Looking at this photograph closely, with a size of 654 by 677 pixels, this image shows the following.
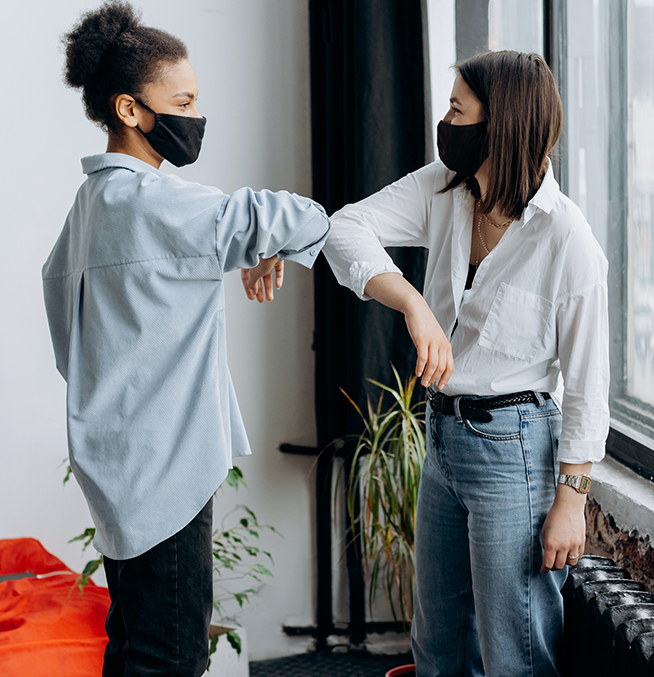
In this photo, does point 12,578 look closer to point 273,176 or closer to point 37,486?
point 37,486

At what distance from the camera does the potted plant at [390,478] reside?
186 cm

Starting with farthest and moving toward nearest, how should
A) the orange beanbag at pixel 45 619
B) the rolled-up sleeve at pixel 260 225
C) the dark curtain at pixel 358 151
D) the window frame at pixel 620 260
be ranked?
the dark curtain at pixel 358 151 < the window frame at pixel 620 260 < the orange beanbag at pixel 45 619 < the rolled-up sleeve at pixel 260 225

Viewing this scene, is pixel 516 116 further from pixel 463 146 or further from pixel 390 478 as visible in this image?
pixel 390 478

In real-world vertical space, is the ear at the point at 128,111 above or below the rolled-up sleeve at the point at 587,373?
above

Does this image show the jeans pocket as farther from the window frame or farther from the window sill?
the window frame

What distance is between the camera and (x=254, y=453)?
2.31 metres

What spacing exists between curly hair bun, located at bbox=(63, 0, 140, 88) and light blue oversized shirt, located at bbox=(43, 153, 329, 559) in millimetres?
152

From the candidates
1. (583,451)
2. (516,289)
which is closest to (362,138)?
(516,289)

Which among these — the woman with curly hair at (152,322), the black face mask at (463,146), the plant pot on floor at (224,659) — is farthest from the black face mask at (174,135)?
the plant pot on floor at (224,659)

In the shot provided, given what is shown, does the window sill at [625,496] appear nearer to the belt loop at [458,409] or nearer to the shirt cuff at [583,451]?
the shirt cuff at [583,451]

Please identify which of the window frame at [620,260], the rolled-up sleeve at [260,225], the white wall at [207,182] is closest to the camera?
the rolled-up sleeve at [260,225]

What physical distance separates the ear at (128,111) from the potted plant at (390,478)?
41.6 inches

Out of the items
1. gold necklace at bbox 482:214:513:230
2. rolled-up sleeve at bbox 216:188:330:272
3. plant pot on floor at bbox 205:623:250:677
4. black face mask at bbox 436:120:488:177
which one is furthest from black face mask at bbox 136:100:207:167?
plant pot on floor at bbox 205:623:250:677

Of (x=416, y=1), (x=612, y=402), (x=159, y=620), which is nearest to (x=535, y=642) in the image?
(x=159, y=620)
